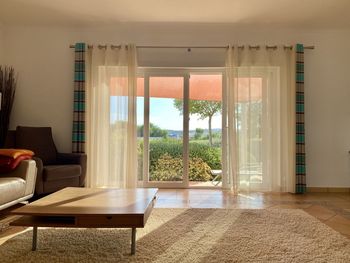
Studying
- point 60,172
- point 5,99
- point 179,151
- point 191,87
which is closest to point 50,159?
point 60,172

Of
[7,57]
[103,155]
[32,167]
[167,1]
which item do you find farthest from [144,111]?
[7,57]

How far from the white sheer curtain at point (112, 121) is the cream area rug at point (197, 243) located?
1.60m

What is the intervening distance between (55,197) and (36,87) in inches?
108

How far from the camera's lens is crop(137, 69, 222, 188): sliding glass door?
4500 millimetres

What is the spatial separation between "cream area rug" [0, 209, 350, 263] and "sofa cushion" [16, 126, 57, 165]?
1.75 m

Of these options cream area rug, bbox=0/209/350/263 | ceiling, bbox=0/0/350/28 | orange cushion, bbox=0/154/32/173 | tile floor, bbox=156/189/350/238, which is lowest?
tile floor, bbox=156/189/350/238

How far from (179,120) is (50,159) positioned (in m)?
1.98

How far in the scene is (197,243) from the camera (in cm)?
213

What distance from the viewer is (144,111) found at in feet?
14.7

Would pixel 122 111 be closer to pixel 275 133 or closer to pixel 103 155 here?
pixel 103 155

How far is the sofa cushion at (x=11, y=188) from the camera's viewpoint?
242cm

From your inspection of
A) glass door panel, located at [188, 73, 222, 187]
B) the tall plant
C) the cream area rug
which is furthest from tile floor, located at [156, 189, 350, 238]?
the tall plant

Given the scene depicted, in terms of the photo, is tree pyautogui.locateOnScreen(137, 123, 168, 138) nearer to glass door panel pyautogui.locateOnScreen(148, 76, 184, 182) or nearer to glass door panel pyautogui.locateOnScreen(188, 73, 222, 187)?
glass door panel pyautogui.locateOnScreen(148, 76, 184, 182)

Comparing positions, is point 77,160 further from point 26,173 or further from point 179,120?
point 179,120
